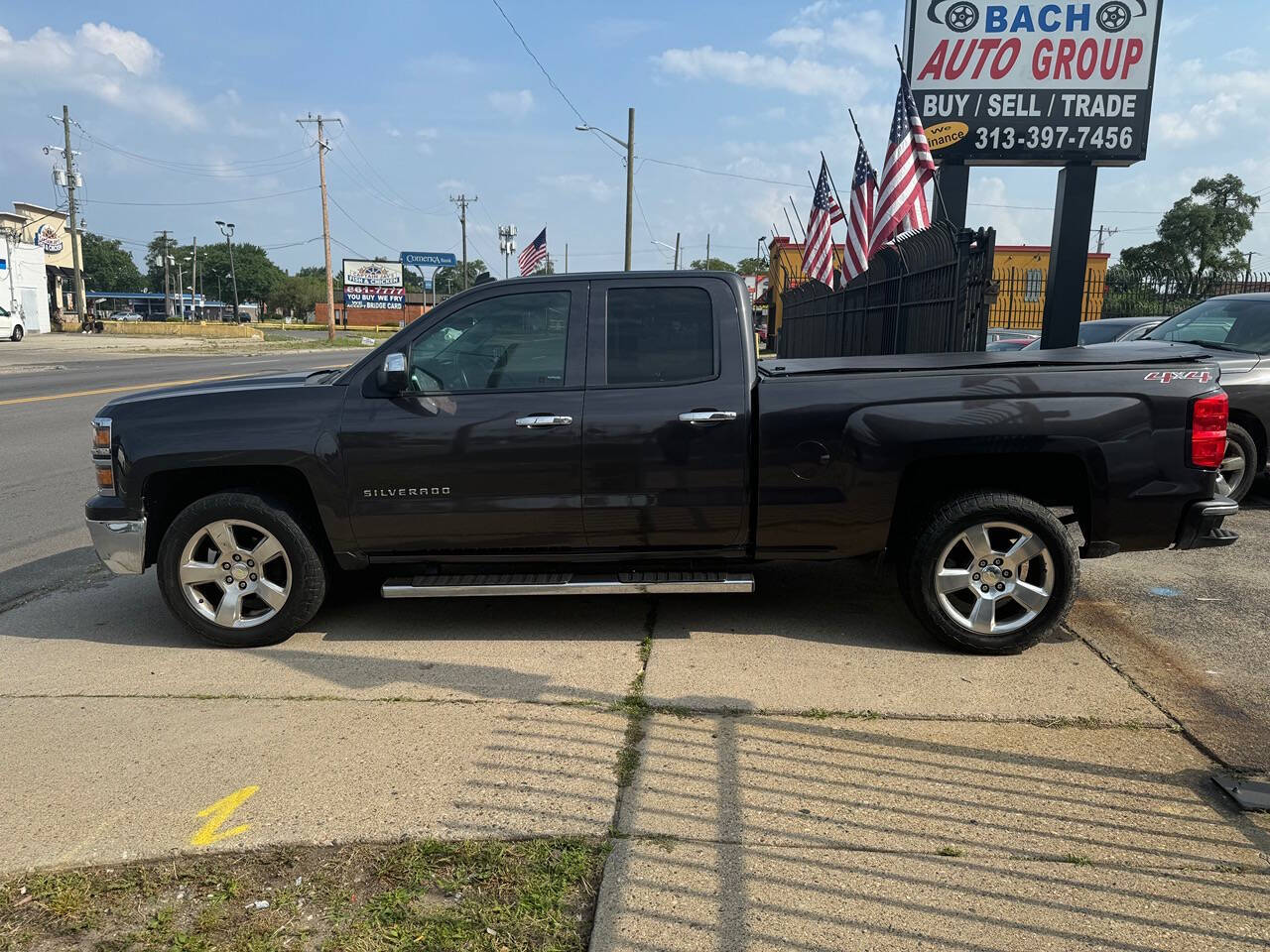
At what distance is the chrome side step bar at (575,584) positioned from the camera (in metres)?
4.59

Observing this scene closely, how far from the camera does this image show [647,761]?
3498 millimetres

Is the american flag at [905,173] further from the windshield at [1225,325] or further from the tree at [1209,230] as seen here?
the tree at [1209,230]

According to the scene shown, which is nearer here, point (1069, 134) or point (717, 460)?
point (717, 460)

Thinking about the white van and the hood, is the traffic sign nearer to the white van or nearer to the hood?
the white van

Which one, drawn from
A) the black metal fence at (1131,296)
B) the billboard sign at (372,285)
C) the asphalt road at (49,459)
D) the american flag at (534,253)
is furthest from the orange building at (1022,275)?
the billboard sign at (372,285)

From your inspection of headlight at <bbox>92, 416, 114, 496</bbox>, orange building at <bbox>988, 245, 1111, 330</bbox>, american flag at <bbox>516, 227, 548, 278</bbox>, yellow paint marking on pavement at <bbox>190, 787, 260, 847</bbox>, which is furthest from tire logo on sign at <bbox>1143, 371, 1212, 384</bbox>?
orange building at <bbox>988, 245, 1111, 330</bbox>

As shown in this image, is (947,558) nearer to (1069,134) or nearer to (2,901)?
(2,901)

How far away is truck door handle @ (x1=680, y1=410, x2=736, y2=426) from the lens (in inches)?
179

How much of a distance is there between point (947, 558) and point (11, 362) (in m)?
29.8

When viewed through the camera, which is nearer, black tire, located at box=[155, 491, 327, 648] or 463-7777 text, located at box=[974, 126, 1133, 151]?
black tire, located at box=[155, 491, 327, 648]

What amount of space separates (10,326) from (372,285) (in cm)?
2576

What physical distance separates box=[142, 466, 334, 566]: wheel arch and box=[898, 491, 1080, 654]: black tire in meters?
3.04

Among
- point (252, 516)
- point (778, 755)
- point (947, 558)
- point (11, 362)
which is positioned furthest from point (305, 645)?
point (11, 362)

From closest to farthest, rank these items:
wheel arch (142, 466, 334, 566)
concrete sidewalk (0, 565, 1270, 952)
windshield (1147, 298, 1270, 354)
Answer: concrete sidewalk (0, 565, 1270, 952) < wheel arch (142, 466, 334, 566) < windshield (1147, 298, 1270, 354)
